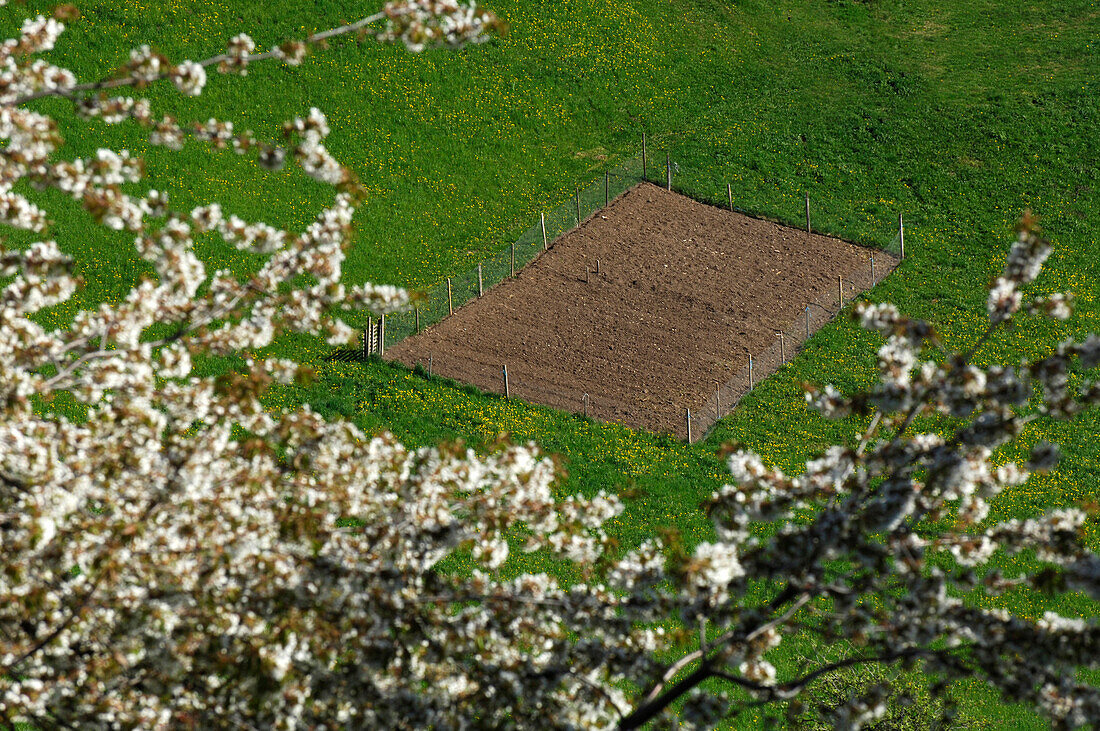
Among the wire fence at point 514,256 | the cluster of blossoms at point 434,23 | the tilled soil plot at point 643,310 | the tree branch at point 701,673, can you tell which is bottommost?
the tilled soil plot at point 643,310

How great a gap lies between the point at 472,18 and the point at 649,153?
29.6 meters

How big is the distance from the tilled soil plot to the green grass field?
3.37 ft

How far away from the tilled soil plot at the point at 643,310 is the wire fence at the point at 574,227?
→ 133 mm

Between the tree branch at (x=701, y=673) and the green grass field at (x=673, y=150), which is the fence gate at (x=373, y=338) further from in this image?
the tree branch at (x=701, y=673)

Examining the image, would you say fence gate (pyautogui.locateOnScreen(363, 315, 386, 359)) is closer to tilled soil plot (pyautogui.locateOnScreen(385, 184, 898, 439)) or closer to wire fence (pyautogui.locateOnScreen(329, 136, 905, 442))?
wire fence (pyautogui.locateOnScreen(329, 136, 905, 442))

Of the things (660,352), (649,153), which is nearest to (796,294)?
(660,352)

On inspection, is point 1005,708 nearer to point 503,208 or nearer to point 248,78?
point 503,208

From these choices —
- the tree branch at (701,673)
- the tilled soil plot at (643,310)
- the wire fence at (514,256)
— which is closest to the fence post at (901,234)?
the tilled soil plot at (643,310)

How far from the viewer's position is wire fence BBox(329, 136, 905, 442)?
25.9 meters

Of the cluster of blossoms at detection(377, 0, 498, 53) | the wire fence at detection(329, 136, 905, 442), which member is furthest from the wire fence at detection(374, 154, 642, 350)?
the cluster of blossoms at detection(377, 0, 498, 53)

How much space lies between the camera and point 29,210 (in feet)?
29.5

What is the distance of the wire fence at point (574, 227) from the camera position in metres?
25.9

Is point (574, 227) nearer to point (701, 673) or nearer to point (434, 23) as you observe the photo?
point (434, 23)

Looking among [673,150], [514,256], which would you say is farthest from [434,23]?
[673,150]
